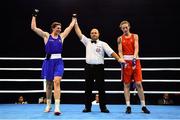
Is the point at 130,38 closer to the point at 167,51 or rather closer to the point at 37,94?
the point at 167,51

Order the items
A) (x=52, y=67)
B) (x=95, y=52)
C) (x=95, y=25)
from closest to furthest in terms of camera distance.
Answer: (x=52, y=67) < (x=95, y=52) < (x=95, y=25)

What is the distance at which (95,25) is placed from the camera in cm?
784

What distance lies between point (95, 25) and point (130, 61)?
2.56 meters

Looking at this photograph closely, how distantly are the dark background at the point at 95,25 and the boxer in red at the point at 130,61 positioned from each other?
90.6 inches

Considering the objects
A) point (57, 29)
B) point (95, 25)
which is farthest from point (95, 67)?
point (95, 25)

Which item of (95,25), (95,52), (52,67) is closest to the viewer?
(52,67)

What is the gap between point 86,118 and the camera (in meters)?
4.80

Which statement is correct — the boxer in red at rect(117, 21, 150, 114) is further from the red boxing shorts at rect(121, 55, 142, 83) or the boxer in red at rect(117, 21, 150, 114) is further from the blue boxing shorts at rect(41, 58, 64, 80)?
the blue boxing shorts at rect(41, 58, 64, 80)

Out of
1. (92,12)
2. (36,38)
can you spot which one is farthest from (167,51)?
(36,38)

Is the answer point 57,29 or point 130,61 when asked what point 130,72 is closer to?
point 130,61

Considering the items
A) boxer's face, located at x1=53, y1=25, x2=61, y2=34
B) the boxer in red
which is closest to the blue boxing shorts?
boxer's face, located at x1=53, y1=25, x2=61, y2=34

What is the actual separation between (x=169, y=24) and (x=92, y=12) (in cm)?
179

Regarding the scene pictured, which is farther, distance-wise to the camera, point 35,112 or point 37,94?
point 37,94

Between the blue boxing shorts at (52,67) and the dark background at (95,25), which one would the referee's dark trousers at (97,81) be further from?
the dark background at (95,25)
